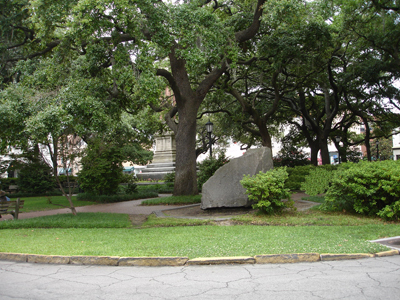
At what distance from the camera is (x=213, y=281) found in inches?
192

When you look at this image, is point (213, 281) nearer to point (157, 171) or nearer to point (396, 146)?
point (157, 171)

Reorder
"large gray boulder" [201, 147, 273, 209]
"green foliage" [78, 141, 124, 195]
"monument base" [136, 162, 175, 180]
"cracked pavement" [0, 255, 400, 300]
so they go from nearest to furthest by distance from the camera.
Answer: "cracked pavement" [0, 255, 400, 300]
"large gray boulder" [201, 147, 273, 209]
"green foliage" [78, 141, 124, 195]
"monument base" [136, 162, 175, 180]

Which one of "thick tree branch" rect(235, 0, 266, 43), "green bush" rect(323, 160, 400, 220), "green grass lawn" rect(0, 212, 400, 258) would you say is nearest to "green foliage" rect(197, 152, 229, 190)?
"thick tree branch" rect(235, 0, 266, 43)

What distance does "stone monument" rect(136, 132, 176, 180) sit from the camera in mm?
28938

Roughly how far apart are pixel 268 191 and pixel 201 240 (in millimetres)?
3461

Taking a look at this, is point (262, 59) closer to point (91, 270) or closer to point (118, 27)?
point (118, 27)

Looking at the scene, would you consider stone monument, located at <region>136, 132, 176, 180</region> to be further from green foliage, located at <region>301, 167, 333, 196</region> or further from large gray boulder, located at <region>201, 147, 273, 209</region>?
green foliage, located at <region>301, 167, 333, 196</region>

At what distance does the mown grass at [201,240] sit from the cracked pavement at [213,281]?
487 millimetres

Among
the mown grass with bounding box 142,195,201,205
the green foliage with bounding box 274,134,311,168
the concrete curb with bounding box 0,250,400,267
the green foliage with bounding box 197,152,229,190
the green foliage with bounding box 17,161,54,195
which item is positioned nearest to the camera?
the concrete curb with bounding box 0,250,400,267

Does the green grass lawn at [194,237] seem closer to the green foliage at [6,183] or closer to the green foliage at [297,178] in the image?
the green foliage at [297,178]

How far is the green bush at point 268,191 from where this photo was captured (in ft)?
32.7

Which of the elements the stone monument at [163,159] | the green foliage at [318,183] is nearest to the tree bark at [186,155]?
the green foliage at [318,183]

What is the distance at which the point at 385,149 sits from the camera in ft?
175

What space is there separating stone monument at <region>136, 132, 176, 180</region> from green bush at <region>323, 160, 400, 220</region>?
19.7 meters
